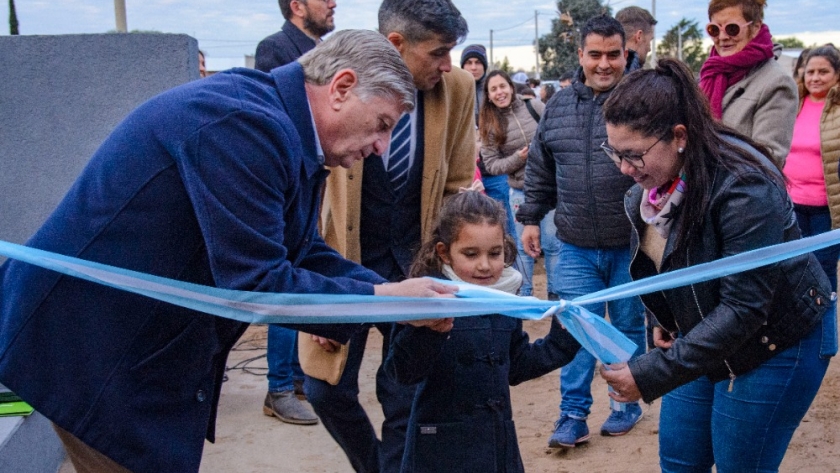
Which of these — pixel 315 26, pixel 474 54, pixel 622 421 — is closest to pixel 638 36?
pixel 315 26

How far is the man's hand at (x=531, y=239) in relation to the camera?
16.4 feet

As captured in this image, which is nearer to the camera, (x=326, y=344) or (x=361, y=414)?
(x=326, y=344)

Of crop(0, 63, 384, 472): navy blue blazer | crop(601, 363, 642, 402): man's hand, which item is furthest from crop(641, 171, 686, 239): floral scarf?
crop(0, 63, 384, 472): navy blue blazer

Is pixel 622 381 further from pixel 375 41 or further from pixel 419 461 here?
pixel 375 41

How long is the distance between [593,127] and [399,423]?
71.7 inches

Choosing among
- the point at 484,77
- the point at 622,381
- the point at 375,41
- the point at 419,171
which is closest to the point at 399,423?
the point at 419,171

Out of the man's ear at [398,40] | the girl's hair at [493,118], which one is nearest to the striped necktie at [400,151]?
the man's ear at [398,40]

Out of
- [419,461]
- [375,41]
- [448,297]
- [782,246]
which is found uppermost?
[375,41]

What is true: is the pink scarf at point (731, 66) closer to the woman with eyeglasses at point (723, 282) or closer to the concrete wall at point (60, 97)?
the woman with eyeglasses at point (723, 282)

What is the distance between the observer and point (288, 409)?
5391 mm

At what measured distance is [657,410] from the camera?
5391mm

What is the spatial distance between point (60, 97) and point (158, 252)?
332 centimetres

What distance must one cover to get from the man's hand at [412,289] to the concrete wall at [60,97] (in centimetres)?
324

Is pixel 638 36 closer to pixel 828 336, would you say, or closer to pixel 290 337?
pixel 290 337
